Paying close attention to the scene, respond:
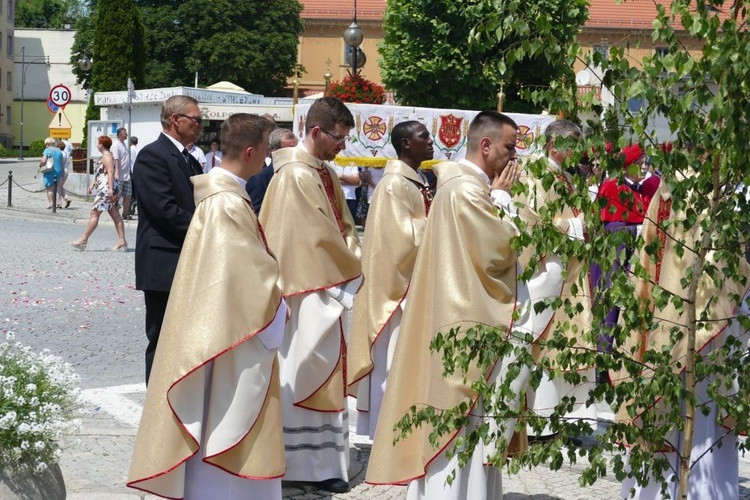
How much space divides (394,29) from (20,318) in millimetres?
31237

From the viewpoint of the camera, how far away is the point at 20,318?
38.3ft

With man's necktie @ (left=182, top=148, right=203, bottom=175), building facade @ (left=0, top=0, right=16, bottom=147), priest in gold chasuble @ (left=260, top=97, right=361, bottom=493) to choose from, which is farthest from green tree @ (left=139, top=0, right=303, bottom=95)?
priest in gold chasuble @ (left=260, top=97, right=361, bottom=493)

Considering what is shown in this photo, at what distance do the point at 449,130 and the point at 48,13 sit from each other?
97.4m

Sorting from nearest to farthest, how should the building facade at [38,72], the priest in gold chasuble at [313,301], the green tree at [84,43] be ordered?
1. the priest in gold chasuble at [313,301]
2. the green tree at [84,43]
3. the building facade at [38,72]

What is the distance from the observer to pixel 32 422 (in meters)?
4.75

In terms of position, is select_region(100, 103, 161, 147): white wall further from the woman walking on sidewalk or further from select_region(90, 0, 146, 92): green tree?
select_region(90, 0, 146, 92): green tree

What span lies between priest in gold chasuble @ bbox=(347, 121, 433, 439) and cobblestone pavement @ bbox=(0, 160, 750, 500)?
0.64 m

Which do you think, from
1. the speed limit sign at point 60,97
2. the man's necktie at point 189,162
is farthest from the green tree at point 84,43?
the man's necktie at point 189,162

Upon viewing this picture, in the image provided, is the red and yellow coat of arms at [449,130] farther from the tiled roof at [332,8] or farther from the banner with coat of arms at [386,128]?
the tiled roof at [332,8]

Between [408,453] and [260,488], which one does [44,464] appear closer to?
[260,488]

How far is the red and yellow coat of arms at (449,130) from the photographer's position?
20.1m

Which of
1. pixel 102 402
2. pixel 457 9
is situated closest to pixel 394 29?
pixel 457 9

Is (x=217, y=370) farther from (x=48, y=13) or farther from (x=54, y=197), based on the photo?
(x=48, y=13)

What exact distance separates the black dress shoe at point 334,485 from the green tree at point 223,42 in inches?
2140
